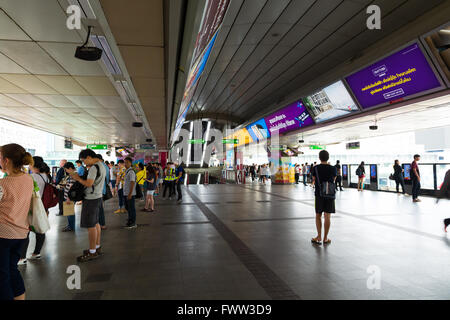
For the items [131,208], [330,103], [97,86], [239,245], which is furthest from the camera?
[330,103]

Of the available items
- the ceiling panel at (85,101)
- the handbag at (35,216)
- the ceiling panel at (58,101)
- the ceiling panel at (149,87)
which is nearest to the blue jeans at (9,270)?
the handbag at (35,216)

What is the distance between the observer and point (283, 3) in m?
6.36

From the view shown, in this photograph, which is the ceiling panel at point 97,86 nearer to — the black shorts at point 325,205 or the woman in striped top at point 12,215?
the woman in striped top at point 12,215

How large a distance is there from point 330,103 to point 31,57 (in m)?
9.18

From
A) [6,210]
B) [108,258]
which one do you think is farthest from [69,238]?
[6,210]

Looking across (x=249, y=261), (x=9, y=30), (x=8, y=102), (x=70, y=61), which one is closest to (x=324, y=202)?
(x=249, y=261)

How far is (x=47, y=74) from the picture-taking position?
6551 mm

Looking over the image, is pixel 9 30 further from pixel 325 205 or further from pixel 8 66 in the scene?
pixel 325 205

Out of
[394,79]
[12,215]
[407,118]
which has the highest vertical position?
[394,79]

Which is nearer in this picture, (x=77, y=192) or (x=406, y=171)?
(x=77, y=192)

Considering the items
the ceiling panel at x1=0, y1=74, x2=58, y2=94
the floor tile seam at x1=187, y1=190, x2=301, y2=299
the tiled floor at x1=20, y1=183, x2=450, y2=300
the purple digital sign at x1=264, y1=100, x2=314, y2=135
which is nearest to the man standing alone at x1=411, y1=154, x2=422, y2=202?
the tiled floor at x1=20, y1=183, x2=450, y2=300

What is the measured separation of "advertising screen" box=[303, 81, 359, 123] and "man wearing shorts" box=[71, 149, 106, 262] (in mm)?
7895
